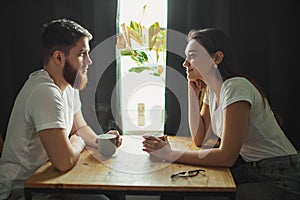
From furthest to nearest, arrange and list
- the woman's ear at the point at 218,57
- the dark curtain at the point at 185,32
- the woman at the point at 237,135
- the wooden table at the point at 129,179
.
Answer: the dark curtain at the point at 185,32 < the woman's ear at the point at 218,57 < the woman at the point at 237,135 < the wooden table at the point at 129,179

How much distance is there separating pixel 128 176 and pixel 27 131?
1.64 ft

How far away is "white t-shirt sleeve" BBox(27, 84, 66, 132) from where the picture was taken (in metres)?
1.59

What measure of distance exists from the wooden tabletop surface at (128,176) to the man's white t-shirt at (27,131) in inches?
4.9

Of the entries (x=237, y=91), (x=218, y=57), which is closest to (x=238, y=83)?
(x=237, y=91)

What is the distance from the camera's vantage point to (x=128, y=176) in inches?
60.8

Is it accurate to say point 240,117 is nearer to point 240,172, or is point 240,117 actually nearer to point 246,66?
point 240,172

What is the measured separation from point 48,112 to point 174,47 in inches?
39.7

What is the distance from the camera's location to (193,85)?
212 cm

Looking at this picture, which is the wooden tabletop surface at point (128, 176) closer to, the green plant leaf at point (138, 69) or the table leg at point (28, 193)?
the table leg at point (28, 193)

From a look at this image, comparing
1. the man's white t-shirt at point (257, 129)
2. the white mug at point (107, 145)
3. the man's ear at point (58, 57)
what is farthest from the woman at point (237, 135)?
the man's ear at point (58, 57)

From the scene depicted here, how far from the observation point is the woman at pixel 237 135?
1.67 metres

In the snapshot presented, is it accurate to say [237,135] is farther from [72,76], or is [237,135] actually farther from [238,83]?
[72,76]

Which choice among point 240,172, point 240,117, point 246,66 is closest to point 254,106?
point 240,117

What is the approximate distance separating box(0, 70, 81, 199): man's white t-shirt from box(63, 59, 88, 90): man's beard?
97 mm
